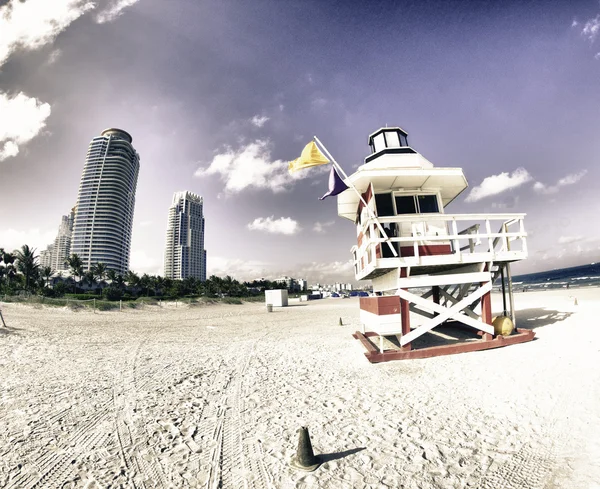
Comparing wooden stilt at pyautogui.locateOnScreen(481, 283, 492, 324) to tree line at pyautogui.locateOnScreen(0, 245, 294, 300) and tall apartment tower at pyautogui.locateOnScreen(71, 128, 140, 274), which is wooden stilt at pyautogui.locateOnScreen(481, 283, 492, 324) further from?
tall apartment tower at pyautogui.locateOnScreen(71, 128, 140, 274)

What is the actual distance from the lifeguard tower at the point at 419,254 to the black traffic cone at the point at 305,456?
196 inches

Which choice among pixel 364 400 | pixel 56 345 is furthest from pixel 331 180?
pixel 56 345

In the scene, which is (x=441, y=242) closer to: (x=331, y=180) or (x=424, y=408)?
(x=331, y=180)

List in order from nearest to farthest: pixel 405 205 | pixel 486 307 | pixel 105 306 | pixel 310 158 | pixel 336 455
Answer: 1. pixel 336 455
2. pixel 310 158
3. pixel 486 307
4. pixel 405 205
5. pixel 105 306

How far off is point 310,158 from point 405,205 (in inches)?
162

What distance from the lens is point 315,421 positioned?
5.21m

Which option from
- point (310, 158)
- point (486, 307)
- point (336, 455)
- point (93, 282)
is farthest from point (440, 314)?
point (93, 282)

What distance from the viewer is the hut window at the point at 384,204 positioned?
33.5 feet

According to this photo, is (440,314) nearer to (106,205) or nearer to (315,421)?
(315,421)

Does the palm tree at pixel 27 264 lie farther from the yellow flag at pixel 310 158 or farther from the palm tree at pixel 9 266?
the yellow flag at pixel 310 158

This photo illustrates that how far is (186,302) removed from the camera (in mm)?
47469

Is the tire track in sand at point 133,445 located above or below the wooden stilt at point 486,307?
below

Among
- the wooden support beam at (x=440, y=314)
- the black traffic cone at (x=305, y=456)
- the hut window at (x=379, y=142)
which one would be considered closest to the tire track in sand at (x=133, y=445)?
the black traffic cone at (x=305, y=456)

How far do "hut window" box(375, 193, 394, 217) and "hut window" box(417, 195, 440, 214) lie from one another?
43.0 inches
